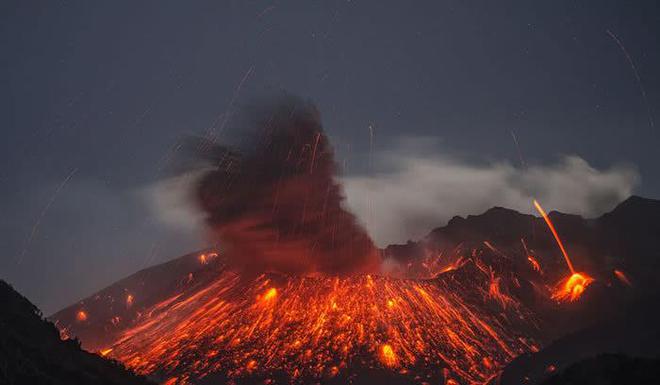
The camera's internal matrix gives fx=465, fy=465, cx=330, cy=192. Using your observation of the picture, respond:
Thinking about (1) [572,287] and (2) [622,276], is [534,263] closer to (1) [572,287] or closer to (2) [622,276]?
(1) [572,287]

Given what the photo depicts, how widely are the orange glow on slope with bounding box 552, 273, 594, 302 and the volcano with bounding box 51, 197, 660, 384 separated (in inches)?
66.5

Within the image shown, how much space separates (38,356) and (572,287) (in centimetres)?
10498

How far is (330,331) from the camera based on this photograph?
282 feet

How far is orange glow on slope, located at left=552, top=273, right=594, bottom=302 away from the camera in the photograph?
97625mm

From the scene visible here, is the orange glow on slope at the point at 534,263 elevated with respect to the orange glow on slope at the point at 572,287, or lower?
elevated

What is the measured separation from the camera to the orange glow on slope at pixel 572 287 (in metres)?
97.6

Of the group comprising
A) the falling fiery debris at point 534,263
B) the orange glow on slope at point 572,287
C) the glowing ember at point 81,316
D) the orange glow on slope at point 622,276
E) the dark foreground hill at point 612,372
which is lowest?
the orange glow on slope at point 622,276

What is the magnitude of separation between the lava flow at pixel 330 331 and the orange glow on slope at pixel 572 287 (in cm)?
994

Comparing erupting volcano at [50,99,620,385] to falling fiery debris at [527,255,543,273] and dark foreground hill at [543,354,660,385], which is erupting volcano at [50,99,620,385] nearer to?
falling fiery debris at [527,255,543,273]

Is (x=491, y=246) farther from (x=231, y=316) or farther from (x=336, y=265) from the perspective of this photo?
(x=231, y=316)

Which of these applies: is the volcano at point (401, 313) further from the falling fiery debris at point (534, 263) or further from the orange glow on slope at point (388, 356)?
the falling fiery debris at point (534, 263)

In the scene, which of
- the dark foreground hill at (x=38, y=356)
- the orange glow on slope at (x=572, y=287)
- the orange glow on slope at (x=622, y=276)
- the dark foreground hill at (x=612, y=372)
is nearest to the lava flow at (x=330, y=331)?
the orange glow on slope at (x=572, y=287)

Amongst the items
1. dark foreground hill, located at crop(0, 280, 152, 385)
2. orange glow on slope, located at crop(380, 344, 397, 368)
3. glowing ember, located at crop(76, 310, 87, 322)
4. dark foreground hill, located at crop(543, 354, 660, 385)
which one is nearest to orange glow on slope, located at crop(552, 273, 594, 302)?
orange glow on slope, located at crop(380, 344, 397, 368)

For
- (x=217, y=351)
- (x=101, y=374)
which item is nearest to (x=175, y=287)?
(x=217, y=351)
